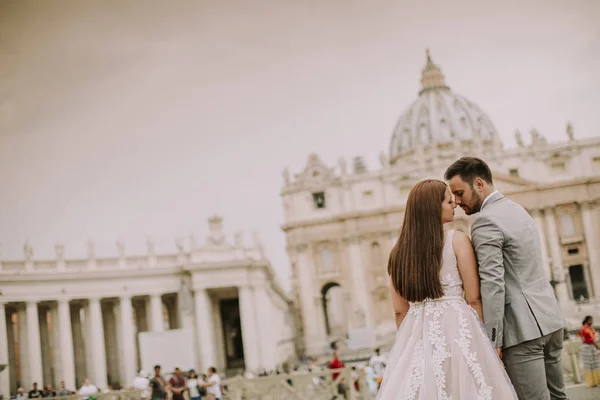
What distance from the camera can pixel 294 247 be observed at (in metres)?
65.7

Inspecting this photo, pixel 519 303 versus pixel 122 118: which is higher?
pixel 122 118

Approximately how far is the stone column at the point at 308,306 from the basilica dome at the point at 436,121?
3434cm

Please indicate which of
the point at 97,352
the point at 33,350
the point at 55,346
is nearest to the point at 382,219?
the point at 97,352

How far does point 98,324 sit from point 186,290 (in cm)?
560

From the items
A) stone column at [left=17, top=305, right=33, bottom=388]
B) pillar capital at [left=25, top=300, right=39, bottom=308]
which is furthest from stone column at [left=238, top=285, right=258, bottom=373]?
stone column at [left=17, top=305, right=33, bottom=388]

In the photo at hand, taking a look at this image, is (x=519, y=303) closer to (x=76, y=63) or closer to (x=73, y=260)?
(x=76, y=63)

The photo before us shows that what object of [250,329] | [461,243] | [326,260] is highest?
[326,260]

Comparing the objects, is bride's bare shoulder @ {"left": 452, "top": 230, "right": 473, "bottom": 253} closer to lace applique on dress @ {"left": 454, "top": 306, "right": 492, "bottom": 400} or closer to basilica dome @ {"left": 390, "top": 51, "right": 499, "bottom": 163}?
lace applique on dress @ {"left": 454, "top": 306, "right": 492, "bottom": 400}

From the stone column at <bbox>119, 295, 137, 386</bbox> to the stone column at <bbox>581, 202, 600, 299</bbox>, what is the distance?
39348 millimetres

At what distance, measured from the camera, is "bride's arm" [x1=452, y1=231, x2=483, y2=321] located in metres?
5.01

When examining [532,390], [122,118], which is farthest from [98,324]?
[532,390]

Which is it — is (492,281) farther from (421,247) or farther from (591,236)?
(591,236)

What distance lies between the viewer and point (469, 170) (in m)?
5.46

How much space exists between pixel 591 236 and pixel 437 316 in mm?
61770
